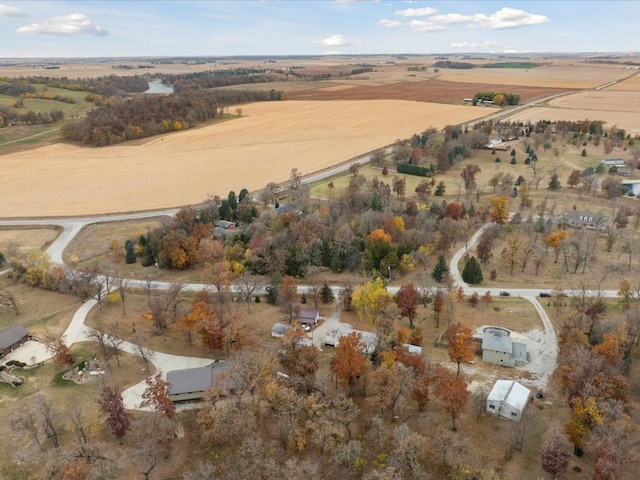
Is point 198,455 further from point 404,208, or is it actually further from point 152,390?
point 404,208

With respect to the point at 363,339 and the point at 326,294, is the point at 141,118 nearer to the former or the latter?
the point at 326,294

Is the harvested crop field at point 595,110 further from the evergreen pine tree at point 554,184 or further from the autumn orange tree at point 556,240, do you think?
the autumn orange tree at point 556,240

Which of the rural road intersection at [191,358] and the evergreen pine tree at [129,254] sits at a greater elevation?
the evergreen pine tree at [129,254]

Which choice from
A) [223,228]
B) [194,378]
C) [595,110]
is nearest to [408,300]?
[194,378]

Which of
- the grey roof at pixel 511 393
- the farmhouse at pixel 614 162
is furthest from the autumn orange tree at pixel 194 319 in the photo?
the farmhouse at pixel 614 162

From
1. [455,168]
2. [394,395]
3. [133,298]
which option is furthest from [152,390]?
[455,168]

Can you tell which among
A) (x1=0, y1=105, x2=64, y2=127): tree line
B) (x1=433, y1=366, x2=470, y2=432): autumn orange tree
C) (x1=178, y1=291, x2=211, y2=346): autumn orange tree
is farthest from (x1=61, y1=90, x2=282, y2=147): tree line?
(x1=433, y1=366, x2=470, y2=432): autumn orange tree
